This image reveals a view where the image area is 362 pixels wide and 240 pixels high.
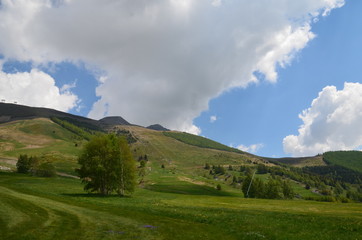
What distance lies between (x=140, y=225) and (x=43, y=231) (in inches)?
324

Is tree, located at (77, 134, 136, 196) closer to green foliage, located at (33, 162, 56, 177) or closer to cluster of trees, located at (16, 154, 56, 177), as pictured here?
green foliage, located at (33, 162, 56, 177)

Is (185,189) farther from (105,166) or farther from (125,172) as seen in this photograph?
(105,166)

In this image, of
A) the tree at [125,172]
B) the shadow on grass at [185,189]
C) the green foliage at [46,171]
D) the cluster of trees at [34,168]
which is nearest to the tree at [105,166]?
the tree at [125,172]

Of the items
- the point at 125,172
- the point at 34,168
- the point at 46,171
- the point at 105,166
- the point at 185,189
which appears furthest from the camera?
the point at 185,189

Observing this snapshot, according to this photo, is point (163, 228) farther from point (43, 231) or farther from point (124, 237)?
point (43, 231)

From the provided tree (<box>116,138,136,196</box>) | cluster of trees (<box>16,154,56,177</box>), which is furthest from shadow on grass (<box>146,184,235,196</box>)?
tree (<box>116,138,136,196</box>)

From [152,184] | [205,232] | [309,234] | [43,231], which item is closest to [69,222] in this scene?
[43,231]

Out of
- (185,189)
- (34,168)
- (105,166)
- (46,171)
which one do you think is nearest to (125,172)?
(105,166)

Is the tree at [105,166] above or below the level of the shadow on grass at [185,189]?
above

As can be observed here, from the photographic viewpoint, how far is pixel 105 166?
210ft

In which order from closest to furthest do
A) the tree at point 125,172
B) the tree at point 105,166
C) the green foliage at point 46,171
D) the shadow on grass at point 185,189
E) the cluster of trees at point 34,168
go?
the tree at point 105,166
the tree at point 125,172
the green foliage at point 46,171
the cluster of trees at point 34,168
the shadow on grass at point 185,189

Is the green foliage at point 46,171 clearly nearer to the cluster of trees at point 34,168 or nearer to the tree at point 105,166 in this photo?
the cluster of trees at point 34,168

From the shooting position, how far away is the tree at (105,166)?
63500 mm

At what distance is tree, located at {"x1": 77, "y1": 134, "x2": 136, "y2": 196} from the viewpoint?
6350 centimetres
